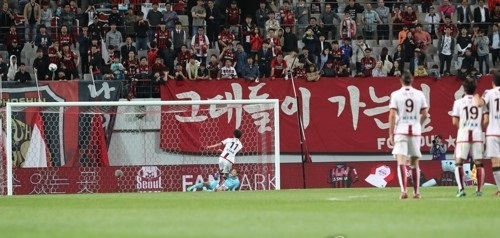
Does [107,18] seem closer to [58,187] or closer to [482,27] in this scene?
[58,187]

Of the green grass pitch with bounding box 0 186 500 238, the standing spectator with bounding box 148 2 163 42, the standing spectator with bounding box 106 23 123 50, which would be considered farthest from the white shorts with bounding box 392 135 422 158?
the standing spectator with bounding box 148 2 163 42

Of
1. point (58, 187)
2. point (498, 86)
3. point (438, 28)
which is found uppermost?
point (438, 28)

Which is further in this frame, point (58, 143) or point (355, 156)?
point (355, 156)

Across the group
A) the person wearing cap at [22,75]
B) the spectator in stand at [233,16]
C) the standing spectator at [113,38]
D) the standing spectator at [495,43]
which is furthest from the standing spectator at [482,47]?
the person wearing cap at [22,75]

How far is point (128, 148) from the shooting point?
120 feet

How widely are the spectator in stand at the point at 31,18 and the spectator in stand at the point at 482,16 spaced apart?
1489cm

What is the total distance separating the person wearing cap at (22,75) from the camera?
36.7 m

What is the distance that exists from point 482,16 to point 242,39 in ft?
28.3

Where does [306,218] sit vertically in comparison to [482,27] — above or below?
below

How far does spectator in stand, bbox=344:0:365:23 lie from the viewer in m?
41.9

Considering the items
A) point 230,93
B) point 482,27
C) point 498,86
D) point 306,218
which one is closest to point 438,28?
point 482,27

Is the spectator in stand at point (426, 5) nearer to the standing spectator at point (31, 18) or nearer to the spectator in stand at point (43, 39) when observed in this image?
the spectator in stand at point (43, 39)

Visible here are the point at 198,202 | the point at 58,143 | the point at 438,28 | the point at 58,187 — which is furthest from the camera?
the point at 438,28

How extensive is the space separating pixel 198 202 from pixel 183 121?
50.8ft
